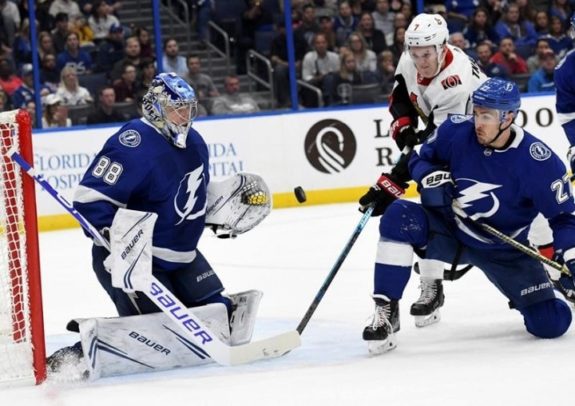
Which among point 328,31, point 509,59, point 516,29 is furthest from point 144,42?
point 516,29

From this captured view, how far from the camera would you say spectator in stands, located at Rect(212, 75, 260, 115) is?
8.85m

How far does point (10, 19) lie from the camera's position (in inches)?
343

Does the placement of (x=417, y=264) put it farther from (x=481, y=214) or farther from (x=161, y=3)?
(x=161, y=3)

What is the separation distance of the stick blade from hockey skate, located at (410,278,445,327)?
2.03 ft

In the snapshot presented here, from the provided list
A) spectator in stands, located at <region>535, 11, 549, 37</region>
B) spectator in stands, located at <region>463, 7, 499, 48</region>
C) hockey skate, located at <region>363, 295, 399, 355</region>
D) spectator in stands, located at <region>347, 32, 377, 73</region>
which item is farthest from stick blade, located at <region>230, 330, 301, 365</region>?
spectator in stands, located at <region>535, 11, 549, 37</region>

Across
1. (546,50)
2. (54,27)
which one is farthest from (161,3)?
(546,50)

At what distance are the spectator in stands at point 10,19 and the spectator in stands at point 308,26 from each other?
1.98 metres

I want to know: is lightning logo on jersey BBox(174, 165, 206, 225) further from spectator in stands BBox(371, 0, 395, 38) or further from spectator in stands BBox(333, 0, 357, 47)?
spectator in stands BBox(371, 0, 395, 38)

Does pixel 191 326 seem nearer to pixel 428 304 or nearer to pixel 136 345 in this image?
pixel 136 345

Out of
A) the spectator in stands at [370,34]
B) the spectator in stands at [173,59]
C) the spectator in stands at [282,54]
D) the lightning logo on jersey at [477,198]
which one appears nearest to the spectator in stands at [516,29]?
the spectator in stands at [370,34]

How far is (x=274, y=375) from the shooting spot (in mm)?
3826

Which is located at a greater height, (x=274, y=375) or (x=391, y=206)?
(x=391, y=206)

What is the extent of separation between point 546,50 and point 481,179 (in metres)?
5.57

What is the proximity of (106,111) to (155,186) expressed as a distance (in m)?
4.75
